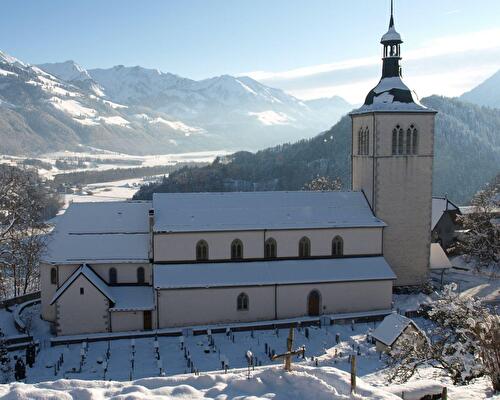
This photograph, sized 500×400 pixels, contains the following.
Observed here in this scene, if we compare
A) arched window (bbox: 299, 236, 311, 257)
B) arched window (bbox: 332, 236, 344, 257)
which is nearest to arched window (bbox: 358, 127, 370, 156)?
arched window (bbox: 332, 236, 344, 257)

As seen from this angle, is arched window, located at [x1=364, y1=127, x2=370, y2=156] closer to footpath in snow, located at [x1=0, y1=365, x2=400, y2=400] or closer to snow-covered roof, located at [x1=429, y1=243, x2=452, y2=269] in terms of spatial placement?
snow-covered roof, located at [x1=429, y1=243, x2=452, y2=269]

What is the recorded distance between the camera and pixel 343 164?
162 metres

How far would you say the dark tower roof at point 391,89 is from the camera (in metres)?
44.0

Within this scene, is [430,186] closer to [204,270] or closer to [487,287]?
[487,287]

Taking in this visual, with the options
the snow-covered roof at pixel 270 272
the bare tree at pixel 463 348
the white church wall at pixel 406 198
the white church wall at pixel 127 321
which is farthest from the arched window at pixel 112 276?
the bare tree at pixel 463 348

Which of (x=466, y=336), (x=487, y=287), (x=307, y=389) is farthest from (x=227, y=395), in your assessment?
(x=487, y=287)

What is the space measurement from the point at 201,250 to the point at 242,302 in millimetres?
4581

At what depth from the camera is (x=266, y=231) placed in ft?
135

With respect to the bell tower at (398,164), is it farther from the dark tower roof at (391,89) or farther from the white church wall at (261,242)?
the white church wall at (261,242)

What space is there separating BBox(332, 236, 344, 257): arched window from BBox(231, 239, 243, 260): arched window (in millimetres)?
6861

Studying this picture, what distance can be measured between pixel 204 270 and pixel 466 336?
71.5ft

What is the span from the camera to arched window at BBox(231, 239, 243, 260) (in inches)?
1615

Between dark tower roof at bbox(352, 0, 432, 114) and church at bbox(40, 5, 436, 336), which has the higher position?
dark tower roof at bbox(352, 0, 432, 114)

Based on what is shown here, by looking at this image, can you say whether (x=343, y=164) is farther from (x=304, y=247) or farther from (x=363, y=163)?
(x=304, y=247)
